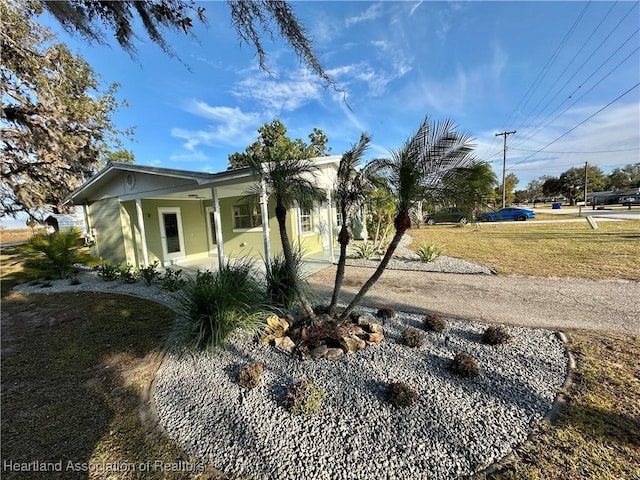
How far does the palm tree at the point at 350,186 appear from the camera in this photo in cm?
341

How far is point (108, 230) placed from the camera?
393 inches

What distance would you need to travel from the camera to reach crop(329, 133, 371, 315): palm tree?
11.2ft

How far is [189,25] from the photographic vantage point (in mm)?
3652

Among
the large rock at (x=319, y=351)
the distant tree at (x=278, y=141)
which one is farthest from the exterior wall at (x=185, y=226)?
the distant tree at (x=278, y=141)

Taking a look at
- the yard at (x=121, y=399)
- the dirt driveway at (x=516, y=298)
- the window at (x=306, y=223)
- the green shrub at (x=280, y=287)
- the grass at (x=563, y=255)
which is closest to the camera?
the yard at (x=121, y=399)

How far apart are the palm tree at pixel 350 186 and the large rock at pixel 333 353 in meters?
0.59

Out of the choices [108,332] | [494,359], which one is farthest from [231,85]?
[494,359]

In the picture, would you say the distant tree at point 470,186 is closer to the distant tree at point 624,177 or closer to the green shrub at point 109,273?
the green shrub at point 109,273

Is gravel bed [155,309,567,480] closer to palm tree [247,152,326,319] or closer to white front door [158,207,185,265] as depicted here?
palm tree [247,152,326,319]

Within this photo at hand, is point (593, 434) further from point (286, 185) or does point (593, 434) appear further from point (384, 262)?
point (286, 185)

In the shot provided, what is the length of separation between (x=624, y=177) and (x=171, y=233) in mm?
86168

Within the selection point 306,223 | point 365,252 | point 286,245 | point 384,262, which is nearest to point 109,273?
point 306,223

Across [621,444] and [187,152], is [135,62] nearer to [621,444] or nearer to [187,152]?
[621,444]

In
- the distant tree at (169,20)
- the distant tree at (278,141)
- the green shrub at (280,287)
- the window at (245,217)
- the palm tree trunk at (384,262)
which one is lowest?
the green shrub at (280,287)
